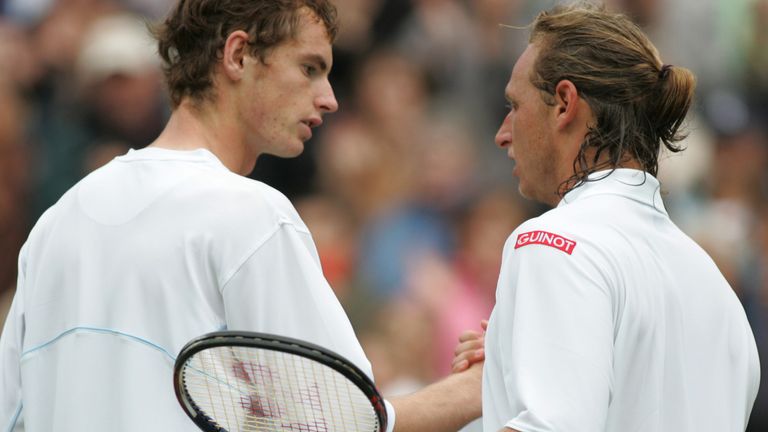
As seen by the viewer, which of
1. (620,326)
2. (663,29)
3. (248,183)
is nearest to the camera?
(620,326)

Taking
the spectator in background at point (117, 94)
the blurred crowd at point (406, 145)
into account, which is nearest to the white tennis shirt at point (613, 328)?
the blurred crowd at point (406, 145)

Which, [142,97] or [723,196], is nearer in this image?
[142,97]

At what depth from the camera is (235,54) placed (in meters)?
3.42

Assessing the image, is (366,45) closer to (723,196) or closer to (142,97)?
(142,97)

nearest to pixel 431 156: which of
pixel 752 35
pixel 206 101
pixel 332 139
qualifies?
pixel 332 139

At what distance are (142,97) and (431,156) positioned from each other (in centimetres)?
178

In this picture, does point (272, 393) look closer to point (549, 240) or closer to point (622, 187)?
point (549, 240)

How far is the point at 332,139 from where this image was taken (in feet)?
26.3

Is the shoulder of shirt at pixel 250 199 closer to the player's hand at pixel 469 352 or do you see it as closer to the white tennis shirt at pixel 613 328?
the white tennis shirt at pixel 613 328

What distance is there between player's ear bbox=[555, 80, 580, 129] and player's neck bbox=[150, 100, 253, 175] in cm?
83

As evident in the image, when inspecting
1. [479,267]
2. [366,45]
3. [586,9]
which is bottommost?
[479,267]

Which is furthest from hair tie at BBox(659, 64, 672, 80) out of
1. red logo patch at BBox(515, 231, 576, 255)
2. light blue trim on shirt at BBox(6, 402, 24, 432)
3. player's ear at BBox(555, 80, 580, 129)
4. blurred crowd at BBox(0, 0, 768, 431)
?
blurred crowd at BBox(0, 0, 768, 431)

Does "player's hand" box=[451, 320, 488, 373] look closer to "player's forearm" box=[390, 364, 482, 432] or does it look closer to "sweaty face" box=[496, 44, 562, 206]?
"player's forearm" box=[390, 364, 482, 432]

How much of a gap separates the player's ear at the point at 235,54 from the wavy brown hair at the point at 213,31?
0.02 metres
